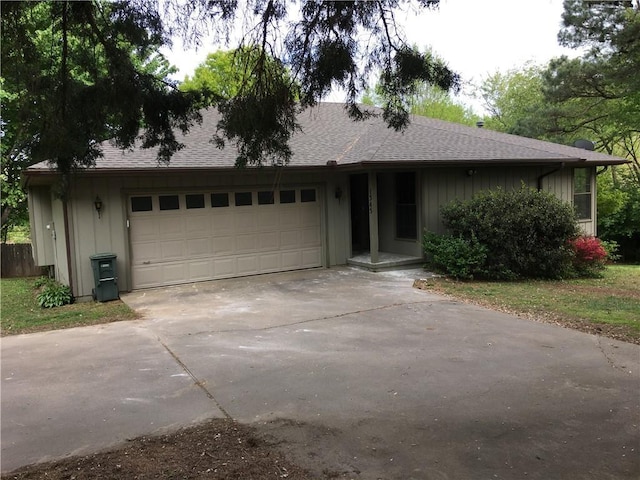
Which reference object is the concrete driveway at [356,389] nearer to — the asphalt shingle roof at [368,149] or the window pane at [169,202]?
the window pane at [169,202]

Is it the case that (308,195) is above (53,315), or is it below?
above

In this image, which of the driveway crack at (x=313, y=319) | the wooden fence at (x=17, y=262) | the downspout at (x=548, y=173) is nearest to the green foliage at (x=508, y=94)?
the downspout at (x=548, y=173)

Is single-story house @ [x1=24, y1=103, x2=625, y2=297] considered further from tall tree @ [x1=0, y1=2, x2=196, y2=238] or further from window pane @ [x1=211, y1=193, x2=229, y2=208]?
tall tree @ [x1=0, y1=2, x2=196, y2=238]

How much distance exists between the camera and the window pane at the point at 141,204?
34.7 ft

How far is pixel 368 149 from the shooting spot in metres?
12.2

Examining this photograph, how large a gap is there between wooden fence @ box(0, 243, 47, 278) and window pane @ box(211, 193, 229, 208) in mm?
7971

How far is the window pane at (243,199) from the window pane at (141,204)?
1.90 m

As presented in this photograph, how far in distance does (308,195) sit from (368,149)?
5.90ft

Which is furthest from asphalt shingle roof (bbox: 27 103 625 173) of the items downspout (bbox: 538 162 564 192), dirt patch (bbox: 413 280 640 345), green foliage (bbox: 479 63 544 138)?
green foliage (bbox: 479 63 544 138)

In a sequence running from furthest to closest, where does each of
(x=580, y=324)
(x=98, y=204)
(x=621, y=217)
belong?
(x=621, y=217) < (x=98, y=204) < (x=580, y=324)

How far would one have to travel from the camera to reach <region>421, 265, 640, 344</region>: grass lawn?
7.20 metres

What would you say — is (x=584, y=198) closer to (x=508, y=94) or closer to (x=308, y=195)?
(x=308, y=195)

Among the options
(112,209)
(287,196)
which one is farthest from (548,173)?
(112,209)

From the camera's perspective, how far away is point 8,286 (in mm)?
13508
